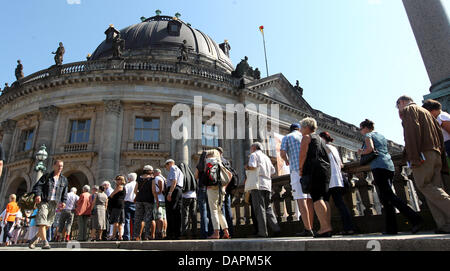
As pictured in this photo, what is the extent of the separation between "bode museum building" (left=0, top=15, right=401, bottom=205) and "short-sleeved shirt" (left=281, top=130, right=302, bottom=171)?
14985 mm

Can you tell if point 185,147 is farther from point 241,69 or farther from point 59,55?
point 59,55

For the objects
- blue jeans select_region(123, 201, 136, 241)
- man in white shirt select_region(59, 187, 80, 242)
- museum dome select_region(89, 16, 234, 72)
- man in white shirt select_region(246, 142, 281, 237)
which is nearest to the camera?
man in white shirt select_region(246, 142, 281, 237)

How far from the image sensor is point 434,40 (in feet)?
22.5

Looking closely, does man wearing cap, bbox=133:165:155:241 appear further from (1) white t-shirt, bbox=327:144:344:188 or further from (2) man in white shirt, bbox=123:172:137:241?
(1) white t-shirt, bbox=327:144:344:188

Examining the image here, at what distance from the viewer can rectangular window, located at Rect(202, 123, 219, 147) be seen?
23362 millimetres

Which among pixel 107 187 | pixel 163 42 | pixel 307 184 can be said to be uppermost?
pixel 163 42

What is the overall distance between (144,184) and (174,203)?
125 cm

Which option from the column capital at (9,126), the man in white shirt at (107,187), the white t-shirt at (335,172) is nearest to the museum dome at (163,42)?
the column capital at (9,126)

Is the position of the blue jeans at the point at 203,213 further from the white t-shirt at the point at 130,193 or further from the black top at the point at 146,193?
the white t-shirt at the point at 130,193

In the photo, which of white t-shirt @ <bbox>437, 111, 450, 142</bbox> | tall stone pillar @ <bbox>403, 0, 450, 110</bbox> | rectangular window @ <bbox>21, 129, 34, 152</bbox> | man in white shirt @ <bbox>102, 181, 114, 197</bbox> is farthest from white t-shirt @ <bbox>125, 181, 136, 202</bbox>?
rectangular window @ <bbox>21, 129, 34, 152</bbox>

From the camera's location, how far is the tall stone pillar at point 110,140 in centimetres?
2056

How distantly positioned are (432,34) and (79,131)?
73.7ft

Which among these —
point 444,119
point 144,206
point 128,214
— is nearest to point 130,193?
point 128,214
